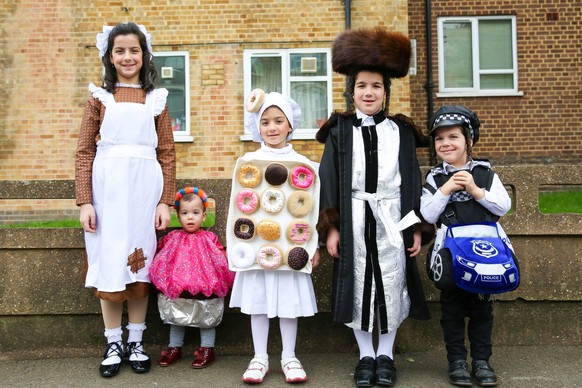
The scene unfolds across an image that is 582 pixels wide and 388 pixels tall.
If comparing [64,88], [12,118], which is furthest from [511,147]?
[12,118]

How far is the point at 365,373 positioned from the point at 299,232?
0.91 meters

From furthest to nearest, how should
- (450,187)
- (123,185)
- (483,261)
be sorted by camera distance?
(123,185) < (450,187) < (483,261)

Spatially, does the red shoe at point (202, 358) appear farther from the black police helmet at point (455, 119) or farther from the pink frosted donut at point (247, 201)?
the black police helmet at point (455, 119)

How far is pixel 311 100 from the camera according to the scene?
10477 millimetres

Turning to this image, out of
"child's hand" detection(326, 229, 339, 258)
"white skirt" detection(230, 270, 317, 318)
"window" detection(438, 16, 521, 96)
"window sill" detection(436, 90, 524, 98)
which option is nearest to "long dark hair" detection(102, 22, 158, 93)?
"white skirt" detection(230, 270, 317, 318)

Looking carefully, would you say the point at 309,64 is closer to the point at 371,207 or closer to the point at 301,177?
the point at 301,177

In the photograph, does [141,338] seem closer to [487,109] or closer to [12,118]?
[12,118]

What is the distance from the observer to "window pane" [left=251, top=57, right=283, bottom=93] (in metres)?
10.3

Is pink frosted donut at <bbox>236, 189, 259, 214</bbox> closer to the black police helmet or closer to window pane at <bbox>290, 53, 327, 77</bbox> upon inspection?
the black police helmet

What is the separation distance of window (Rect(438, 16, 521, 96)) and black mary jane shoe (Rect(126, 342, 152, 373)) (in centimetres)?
887

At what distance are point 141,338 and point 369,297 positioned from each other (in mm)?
1517

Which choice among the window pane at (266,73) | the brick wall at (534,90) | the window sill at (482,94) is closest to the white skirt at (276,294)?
the window pane at (266,73)

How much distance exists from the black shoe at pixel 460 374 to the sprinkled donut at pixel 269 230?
1289mm

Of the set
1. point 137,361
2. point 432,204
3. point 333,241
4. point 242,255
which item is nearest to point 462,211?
point 432,204
